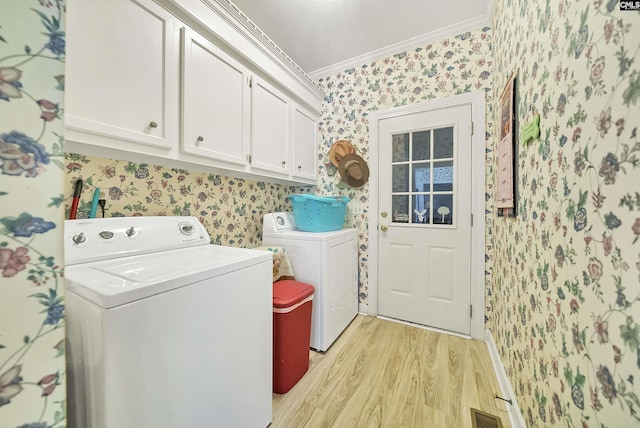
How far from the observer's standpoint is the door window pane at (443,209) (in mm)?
2186

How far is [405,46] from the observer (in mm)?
2297

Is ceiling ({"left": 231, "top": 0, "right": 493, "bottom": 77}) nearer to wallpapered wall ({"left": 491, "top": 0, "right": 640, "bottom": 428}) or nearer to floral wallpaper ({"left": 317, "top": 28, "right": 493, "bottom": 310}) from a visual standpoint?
floral wallpaper ({"left": 317, "top": 28, "right": 493, "bottom": 310})

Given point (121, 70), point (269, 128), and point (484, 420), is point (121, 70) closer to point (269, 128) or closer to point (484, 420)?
point (269, 128)

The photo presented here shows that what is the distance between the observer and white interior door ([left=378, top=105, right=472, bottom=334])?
2121mm

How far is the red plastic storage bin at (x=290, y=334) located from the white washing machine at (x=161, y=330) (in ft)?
0.82

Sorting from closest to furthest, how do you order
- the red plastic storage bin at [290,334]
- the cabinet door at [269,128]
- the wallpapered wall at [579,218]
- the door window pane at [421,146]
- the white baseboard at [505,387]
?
the wallpapered wall at [579,218] < the white baseboard at [505,387] < the red plastic storage bin at [290,334] < the cabinet door at [269,128] < the door window pane at [421,146]

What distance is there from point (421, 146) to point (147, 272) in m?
2.26

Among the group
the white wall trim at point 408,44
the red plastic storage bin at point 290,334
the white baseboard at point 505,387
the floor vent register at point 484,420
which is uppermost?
the white wall trim at point 408,44

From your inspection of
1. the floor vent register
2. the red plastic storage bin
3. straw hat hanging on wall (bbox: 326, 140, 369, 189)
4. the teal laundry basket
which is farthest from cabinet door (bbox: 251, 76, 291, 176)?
the floor vent register

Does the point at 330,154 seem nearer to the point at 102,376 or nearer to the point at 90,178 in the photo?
the point at 90,178

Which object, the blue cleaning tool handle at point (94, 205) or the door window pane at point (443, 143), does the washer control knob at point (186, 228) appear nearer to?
the blue cleaning tool handle at point (94, 205)

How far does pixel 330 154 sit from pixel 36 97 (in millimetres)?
2341

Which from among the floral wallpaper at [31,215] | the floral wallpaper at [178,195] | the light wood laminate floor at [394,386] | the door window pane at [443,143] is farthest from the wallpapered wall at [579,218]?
the floral wallpaper at [178,195]

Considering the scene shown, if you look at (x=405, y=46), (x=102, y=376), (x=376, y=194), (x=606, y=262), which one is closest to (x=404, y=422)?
(x=606, y=262)
